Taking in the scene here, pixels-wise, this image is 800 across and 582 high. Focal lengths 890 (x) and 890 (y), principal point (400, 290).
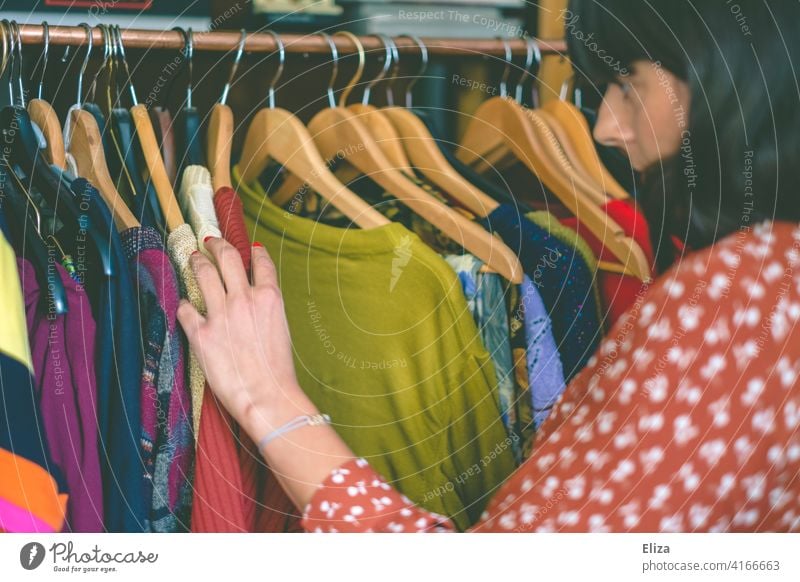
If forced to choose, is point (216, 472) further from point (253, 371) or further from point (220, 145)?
point (220, 145)

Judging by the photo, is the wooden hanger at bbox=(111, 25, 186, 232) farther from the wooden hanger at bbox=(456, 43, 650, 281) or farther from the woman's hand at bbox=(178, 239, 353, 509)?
the wooden hanger at bbox=(456, 43, 650, 281)

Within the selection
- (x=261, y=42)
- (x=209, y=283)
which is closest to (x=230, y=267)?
(x=209, y=283)

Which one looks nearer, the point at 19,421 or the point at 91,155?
the point at 19,421

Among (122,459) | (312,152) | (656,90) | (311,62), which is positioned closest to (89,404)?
(122,459)

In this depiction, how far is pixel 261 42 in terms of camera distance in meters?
0.71

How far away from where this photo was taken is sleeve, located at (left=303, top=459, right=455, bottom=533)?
0.56m

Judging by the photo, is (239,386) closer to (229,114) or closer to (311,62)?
(229,114)

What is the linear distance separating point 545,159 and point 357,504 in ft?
1.06

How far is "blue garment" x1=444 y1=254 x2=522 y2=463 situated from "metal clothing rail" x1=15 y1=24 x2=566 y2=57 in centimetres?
21

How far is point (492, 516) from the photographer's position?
2.00 feet

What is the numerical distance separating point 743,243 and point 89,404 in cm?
41

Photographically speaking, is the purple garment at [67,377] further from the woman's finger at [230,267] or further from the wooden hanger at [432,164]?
the wooden hanger at [432,164]

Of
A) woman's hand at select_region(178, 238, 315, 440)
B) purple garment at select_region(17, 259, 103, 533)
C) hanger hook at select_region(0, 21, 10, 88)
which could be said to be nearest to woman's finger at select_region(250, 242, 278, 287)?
woman's hand at select_region(178, 238, 315, 440)

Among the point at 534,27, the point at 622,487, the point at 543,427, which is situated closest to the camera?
the point at 622,487
